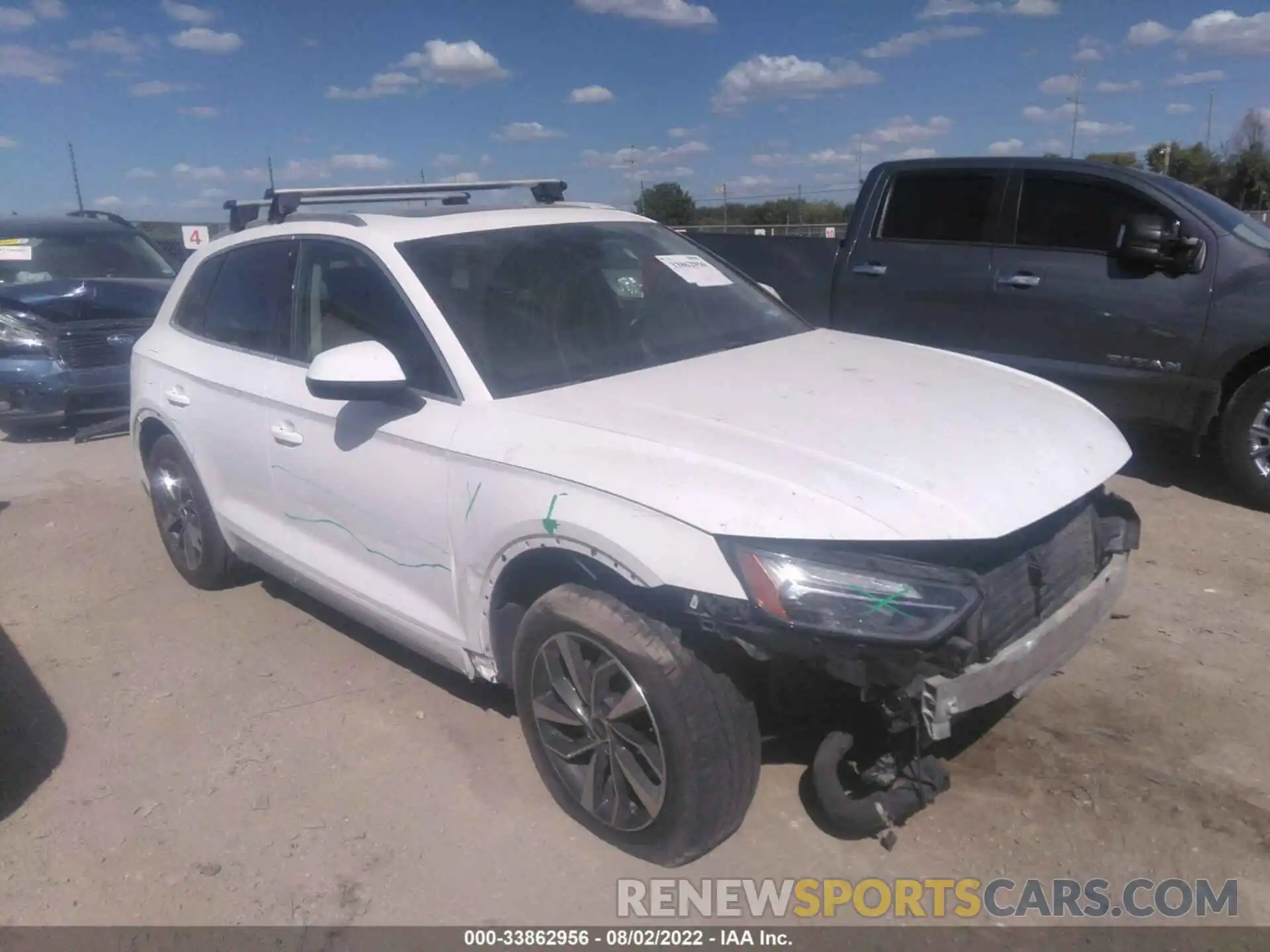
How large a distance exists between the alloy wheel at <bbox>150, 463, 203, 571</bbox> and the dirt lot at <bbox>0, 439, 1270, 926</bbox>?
30cm

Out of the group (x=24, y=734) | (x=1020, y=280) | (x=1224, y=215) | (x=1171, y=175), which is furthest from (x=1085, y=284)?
(x=1171, y=175)

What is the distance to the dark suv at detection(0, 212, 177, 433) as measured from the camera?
831 cm

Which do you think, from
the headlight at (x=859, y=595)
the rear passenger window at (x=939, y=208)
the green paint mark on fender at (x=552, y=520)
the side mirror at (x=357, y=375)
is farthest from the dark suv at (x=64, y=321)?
the headlight at (x=859, y=595)

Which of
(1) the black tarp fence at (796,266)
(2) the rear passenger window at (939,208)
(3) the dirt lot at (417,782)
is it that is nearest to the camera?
(3) the dirt lot at (417,782)

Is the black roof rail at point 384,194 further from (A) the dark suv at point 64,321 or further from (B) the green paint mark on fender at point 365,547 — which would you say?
(A) the dark suv at point 64,321

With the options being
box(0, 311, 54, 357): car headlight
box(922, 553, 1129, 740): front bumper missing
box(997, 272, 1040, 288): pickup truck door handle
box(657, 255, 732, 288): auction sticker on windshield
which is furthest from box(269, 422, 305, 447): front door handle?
box(0, 311, 54, 357): car headlight

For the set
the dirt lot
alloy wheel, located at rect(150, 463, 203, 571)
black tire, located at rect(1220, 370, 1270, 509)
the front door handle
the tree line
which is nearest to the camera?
the dirt lot

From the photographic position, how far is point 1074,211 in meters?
6.14

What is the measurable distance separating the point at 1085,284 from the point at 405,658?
4.43 meters

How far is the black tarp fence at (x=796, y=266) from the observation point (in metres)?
7.33

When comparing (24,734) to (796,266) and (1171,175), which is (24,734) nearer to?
(796,266)

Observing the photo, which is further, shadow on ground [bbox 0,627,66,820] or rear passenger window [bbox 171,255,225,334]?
rear passenger window [bbox 171,255,225,334]

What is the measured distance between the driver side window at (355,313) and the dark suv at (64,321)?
5.51 m

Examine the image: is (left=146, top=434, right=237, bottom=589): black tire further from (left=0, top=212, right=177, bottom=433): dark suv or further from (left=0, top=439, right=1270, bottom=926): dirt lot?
(left=0, top=212, right=177, bottom=433): dark suv
